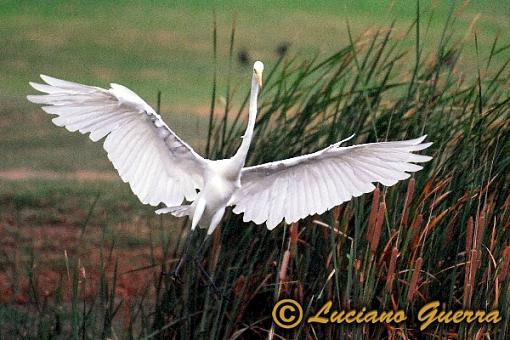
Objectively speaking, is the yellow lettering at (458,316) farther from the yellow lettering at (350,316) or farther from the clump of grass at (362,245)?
the yellow lettering at (350,316)

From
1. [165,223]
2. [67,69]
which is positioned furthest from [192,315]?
[67,69]

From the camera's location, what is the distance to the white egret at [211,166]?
1.36 meters

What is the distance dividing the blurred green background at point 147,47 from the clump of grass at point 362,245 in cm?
197

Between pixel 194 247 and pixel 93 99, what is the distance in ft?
1.38

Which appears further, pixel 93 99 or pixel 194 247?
pixel 194 247

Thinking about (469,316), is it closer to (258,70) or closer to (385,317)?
(385,317)

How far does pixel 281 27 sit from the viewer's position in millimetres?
4359

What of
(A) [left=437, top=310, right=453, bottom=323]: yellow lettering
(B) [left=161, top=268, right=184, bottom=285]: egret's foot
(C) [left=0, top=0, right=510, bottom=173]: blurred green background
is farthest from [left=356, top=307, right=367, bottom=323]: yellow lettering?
(C) [left=0, top=0, right=510, bottom=173]: blurred green background

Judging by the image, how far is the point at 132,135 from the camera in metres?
1.43

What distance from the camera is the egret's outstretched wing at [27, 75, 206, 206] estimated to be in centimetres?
135

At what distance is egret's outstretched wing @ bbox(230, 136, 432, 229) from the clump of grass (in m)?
0.06

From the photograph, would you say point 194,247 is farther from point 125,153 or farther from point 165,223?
point 165,223

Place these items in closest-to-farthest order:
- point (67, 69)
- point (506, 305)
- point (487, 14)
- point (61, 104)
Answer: point (61, 104)
point (506, 305)
point (67, 69)
point (487, 14)

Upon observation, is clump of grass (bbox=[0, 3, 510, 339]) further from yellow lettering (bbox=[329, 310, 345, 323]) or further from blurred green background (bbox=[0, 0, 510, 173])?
blurred green background (bbox=[0, 0, 510, 173])
